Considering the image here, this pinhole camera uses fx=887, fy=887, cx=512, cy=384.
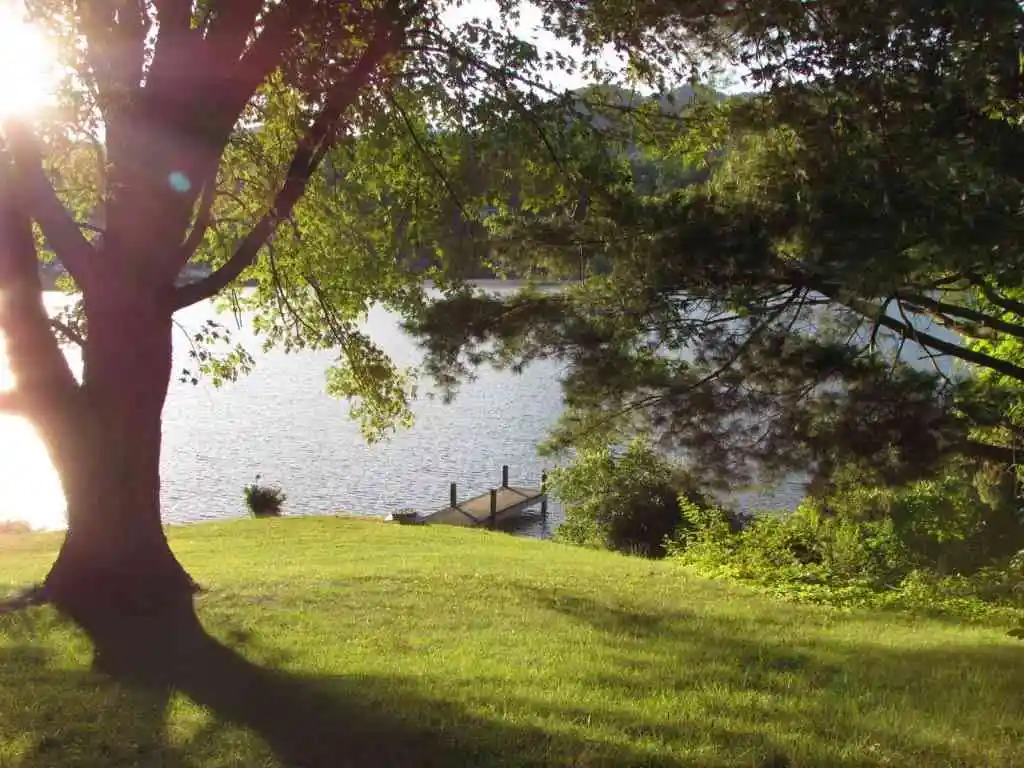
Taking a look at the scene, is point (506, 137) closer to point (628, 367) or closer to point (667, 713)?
point (628, 367)

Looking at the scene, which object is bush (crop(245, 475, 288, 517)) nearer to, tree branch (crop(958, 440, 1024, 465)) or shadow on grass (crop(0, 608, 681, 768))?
shadow on grass (crop(0, 608, 681, 768))

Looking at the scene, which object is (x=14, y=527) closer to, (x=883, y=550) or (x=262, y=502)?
(x=262, y=502)

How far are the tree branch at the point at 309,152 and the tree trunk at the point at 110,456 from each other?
0.54m

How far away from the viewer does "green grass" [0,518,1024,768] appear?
13.2 feet

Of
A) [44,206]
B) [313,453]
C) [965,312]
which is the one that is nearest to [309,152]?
[44,206]

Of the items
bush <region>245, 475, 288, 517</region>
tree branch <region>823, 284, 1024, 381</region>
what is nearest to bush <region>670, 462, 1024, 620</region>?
tree branch <region>823, 284, 1024, 381</region>

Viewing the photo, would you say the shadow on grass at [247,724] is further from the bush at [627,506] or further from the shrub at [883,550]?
the bush at [627,506]

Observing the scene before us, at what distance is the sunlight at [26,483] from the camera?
97.8 feet

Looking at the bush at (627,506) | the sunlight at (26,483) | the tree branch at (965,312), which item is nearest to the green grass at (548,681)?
the tree branch at (965,312)

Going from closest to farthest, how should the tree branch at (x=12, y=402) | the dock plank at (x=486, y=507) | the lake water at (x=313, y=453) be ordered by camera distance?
1. the tree branch at (x=12, y=402)
2. the dock plank at (x=486, y=507)
3. the lake water at (x=313, y=453)

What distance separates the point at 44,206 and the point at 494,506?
896 inches

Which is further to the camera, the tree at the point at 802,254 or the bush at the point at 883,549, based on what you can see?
Result: the bush at the point at 883,549

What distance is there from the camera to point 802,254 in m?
6.73

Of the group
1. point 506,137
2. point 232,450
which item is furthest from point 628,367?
point 232,450
